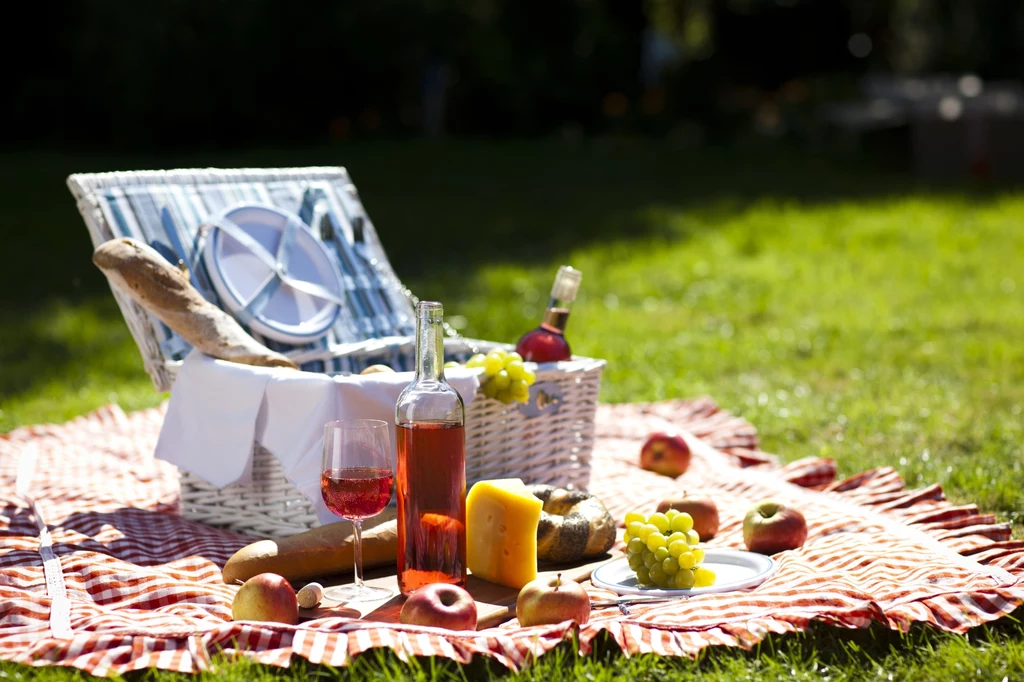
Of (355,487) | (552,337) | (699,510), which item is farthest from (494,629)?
(552,337)

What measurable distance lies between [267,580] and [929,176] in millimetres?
10731

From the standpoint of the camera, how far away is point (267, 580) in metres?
2.46

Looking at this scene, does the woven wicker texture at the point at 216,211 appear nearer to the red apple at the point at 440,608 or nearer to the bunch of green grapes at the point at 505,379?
the bunch of green grapes at the point at 505,379

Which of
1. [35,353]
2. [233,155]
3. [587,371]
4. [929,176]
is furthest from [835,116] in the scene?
[587,371]

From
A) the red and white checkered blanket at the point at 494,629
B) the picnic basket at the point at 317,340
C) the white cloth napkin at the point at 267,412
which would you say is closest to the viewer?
the red and white checkered blanket at the point at 494,629

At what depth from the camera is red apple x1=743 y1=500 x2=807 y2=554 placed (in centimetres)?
296

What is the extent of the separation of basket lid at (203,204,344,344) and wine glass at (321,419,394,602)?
133cm

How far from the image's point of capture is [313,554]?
2.76 meters

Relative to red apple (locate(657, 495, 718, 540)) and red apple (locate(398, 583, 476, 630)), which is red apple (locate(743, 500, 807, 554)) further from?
red apple (locate(398, 583, 476, 630))

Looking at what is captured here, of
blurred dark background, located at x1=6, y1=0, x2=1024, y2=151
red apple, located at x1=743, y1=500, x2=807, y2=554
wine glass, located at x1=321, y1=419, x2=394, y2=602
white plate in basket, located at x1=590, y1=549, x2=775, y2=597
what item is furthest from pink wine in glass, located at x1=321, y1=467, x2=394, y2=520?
blurred dark background, located at x1=6, y1=0, x2=1024, y2=151

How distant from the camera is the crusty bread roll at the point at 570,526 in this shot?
287 cm

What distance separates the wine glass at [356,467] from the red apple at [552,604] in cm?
36

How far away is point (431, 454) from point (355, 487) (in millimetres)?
167

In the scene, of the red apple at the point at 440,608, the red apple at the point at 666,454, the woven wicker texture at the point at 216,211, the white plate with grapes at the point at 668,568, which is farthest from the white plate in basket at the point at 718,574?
the woven wicker texture at the point at 216,211
